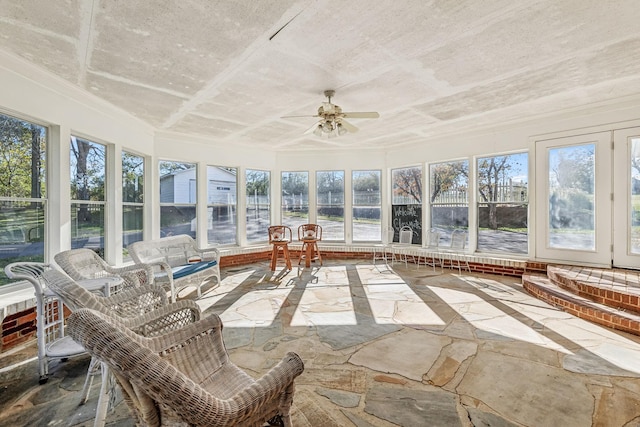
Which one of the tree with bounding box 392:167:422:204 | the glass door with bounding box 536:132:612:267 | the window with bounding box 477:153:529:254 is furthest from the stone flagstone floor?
the tree with bounding box 392:167:422:204

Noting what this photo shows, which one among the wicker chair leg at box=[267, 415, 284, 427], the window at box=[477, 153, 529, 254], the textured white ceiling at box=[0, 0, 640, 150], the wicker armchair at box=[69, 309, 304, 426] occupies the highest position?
the textured white ceiling at box=[0, 0, 640, 150]

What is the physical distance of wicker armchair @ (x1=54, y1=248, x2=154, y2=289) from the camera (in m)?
2.98

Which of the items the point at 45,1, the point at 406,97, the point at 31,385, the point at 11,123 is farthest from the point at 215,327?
the point at 406,97

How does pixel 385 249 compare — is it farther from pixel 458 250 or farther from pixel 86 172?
pixel 86 172

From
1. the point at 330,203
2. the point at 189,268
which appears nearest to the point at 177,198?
the point at 189,268

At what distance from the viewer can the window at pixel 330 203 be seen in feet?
24.8

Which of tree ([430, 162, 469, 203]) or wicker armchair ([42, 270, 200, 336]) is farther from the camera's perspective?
tree ([430, 162, 469, 203])

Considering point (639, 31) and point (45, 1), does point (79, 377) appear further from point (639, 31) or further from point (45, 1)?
point (639, 31)

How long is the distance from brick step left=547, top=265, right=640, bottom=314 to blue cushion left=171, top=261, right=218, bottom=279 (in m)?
5.16

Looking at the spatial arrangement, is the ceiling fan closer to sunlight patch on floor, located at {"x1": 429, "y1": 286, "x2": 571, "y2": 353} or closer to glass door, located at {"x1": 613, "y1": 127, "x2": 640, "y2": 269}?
sunlight patch on floor, located at {"x1": 429, "y1": 286, "x2": 571, "y2": 353}

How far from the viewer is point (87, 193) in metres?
4.15

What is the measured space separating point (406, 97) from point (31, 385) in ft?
15.5

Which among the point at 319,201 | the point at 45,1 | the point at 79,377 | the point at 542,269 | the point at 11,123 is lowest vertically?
the point at 79,377

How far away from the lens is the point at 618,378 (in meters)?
2.28
